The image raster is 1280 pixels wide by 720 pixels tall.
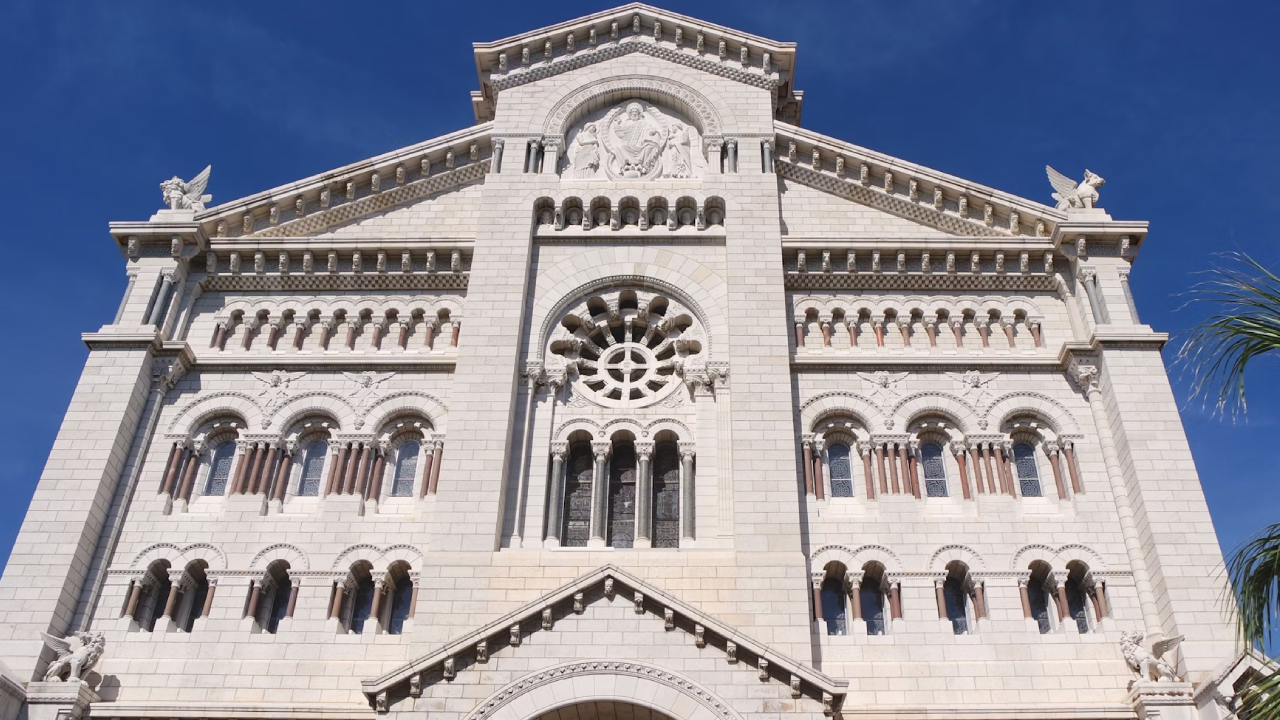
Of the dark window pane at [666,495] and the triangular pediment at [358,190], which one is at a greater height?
the triangular pediment at [358,190]

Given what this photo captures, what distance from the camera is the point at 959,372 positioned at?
82.9 feet

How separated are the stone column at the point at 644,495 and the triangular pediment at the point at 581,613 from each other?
3.61 metres

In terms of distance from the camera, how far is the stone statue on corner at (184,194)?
27719 millimetres

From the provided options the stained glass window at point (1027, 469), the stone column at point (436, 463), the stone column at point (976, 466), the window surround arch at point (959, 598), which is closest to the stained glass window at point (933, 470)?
the stone column at point (976, 466)

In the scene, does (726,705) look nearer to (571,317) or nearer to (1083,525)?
(1083,525)

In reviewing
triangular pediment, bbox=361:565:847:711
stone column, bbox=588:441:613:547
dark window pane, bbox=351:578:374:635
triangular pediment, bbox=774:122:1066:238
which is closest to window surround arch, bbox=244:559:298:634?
dark window pane, bbox=351:578:374:635

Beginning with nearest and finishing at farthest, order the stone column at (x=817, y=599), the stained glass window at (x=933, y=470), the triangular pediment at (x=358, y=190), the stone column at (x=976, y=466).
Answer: the stone column at (x=817, y=599) < the stone column at (x=976, y=466) < the stained glass window at (x=933, y=470) < the triangular pediment at (x=358, y=190)

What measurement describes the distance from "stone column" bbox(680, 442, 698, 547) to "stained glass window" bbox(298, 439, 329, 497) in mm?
7814

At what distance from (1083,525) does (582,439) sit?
10.5m

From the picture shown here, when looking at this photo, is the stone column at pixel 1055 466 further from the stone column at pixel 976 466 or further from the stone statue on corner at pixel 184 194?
the stone statue on corner at pixel 184 194

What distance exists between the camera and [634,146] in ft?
95.7

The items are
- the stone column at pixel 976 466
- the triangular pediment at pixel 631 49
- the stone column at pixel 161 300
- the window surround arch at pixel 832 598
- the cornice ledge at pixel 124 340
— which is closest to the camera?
the window surround arch at pixel 832 598

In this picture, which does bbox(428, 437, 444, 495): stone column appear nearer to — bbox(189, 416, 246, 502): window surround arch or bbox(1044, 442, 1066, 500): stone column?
bbox(189, 416, 246, 502): window surround arch

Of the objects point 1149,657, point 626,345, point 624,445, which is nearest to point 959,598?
point 1149,657
